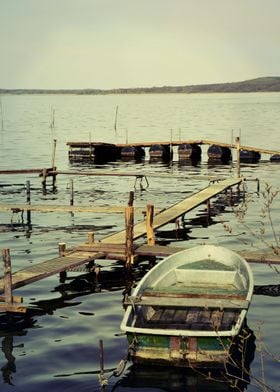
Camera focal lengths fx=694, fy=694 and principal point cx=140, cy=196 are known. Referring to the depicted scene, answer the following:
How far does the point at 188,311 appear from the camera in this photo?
1593cm

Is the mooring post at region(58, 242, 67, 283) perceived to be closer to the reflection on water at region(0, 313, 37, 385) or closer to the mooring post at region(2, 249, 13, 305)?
the reflection on water at region(0, 313, 37, 385)

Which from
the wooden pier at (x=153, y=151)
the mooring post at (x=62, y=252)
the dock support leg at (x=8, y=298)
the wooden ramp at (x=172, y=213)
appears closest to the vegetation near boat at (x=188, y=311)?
the dock support leg at (x=8, y=298)

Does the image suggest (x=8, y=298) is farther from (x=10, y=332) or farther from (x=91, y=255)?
(x=91, y=255)

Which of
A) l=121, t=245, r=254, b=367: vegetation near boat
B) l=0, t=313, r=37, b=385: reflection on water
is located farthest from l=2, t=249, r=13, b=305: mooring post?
l=121, t=245, r=254, b=367: vegetation near boat

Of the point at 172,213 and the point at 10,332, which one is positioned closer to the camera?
the point at 10,332

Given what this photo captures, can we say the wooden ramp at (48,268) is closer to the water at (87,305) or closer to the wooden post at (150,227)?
the water at (87,305)

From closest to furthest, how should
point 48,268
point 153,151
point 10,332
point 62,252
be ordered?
point 10,332 < point 48,268 < point 62,252 < point 153,151

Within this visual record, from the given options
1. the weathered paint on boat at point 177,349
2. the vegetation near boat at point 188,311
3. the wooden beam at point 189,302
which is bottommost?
the weathered paint on boat at point 177,349

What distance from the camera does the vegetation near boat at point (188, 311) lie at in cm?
1402

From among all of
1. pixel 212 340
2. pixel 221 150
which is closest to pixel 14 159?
pixel 221 150

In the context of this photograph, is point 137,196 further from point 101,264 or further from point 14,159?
point 14,159

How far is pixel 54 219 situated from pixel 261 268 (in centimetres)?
1385

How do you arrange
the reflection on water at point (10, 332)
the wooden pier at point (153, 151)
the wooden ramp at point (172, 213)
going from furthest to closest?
the wooden pier at point (153, 151), the wooden ramp at point (172, 213), the reflection on water at point (10, 332)

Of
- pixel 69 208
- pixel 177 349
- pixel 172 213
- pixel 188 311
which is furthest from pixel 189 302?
pixel 69 208
